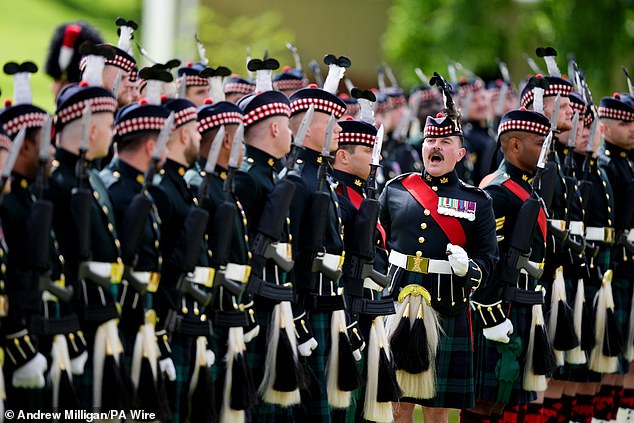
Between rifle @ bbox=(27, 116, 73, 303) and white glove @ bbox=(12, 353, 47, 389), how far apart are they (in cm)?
28

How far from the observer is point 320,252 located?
6.84 meters

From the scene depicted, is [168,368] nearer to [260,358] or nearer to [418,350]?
[260,358]

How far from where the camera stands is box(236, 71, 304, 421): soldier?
21.3 feet

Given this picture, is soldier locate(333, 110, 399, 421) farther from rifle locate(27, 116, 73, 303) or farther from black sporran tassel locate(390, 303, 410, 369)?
rifle locate(27, 116, 73, 303)

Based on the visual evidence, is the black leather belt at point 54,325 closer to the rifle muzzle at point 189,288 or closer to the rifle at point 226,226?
the rifle muzzle at point 189,288

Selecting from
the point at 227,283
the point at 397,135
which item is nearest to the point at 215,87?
the point at 227,283

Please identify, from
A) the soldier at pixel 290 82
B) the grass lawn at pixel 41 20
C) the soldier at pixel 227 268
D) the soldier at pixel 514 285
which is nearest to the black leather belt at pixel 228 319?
the soldier at pixel 227 268

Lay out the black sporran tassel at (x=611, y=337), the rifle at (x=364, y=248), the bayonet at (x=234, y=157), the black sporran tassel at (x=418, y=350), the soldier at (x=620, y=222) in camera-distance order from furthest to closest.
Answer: the soldier at (x=620, y=222)
the black sporran tassel at (x=611, y=337)
the black sporran tassel at (x=418, y=350)
the rifle at (x=364, y=248)
the bayonet at (x=234, y=157)

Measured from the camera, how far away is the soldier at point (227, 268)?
616 cm

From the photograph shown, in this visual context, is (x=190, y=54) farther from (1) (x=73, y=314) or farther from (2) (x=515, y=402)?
(1) (x=73, y=314)

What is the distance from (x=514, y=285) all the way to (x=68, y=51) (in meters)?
2.99

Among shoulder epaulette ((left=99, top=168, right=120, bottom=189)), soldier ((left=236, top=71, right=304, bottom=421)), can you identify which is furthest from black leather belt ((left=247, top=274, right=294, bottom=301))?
shoulder epaulette ((left=99, top=168, right=120, bottom=189))

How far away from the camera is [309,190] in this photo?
6.87 meters

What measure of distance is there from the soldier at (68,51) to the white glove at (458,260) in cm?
237
